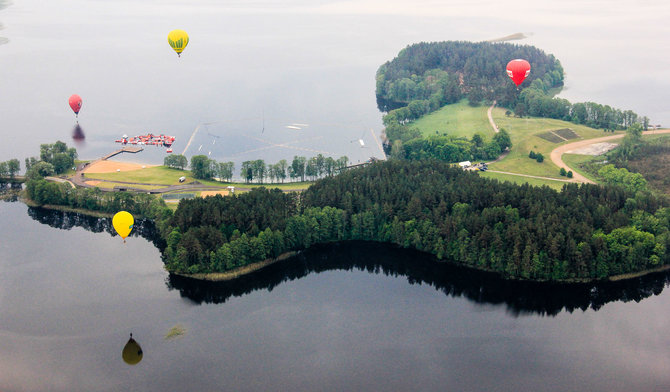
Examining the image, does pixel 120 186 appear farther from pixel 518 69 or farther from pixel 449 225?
pixel 518 69

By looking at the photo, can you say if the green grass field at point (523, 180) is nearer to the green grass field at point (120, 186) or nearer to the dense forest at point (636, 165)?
the dense forest at point (636, 165)

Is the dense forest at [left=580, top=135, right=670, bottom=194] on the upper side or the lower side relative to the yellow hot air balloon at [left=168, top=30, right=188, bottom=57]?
lower

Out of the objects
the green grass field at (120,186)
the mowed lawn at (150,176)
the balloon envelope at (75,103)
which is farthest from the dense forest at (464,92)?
the balloon envelope at (75,103)

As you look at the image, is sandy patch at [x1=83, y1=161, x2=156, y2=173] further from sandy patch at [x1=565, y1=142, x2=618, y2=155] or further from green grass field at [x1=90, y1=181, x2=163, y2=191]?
sandy patch at [x1=565, y1=142, x2=618, y2=155]

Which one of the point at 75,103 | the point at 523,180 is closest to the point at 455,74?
the point at 523,180

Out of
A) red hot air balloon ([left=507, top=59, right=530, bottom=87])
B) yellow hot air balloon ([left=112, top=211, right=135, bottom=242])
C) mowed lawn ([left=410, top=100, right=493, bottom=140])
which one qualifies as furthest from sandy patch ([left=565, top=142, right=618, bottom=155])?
yellow hot air balloon ([left=112, top=211, right=135, bottom=242])
